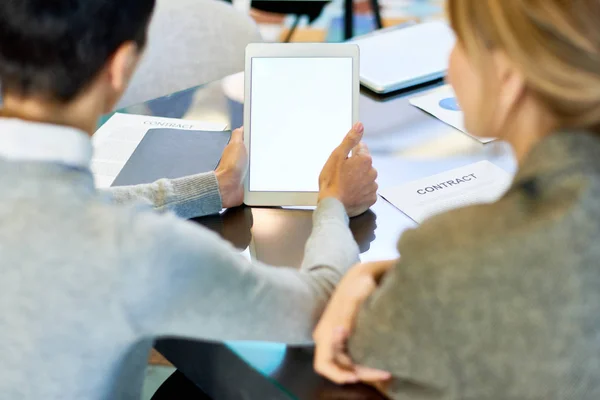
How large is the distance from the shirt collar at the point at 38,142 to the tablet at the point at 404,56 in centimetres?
83

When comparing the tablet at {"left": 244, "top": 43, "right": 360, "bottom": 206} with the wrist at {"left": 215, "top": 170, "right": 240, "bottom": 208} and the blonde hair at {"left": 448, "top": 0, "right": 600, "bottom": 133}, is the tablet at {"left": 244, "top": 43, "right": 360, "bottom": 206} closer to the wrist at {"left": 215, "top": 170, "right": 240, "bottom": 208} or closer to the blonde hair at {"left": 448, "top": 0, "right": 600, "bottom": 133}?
the wrist at {"left": 215, "top": 170, "right": 240, "bottom": 208}

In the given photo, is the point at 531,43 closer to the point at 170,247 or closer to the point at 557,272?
the point at 557,272

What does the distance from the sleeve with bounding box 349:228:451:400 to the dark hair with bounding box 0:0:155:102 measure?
0.38m

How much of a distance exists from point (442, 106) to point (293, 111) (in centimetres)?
39

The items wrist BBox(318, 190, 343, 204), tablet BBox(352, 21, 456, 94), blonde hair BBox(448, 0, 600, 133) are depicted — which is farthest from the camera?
tablet BBox(352, 21, 456, 94)

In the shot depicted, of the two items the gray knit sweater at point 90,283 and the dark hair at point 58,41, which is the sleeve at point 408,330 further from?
the dark hair at point 58,41

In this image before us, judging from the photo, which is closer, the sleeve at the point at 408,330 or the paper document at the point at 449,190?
the sleeve at the point at 408,330

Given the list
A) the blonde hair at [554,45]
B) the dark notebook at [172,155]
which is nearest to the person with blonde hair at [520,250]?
the blonde hair at [554,45]

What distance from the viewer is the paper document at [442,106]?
1.38m

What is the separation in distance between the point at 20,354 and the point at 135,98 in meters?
1.05

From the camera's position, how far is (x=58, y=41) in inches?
28.9

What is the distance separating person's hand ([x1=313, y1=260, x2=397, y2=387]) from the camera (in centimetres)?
81

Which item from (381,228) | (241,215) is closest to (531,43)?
(381,228)

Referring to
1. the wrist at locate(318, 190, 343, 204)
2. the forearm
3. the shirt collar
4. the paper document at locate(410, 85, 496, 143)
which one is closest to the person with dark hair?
the shirt collar
